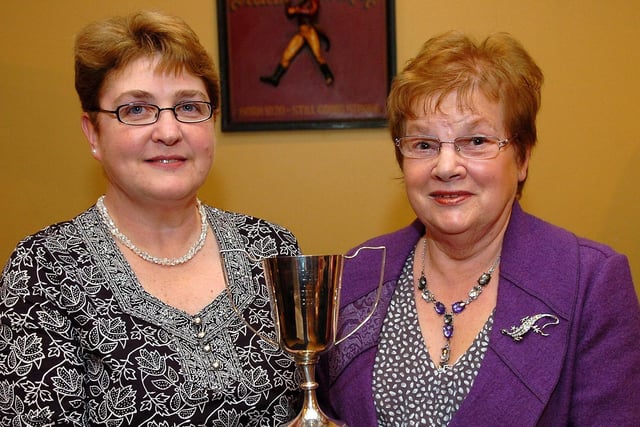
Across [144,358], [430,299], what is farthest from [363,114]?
[144,358]

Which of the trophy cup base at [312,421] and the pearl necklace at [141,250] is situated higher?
the pearl necklace at [141,250]

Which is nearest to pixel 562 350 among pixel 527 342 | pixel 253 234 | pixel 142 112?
pixel 527 342

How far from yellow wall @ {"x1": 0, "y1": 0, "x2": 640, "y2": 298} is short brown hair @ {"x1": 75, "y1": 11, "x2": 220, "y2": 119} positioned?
137cm

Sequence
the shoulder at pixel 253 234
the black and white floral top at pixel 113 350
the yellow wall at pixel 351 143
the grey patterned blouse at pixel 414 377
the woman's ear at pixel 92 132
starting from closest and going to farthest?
the black and white floral top at pixel 113 350, the grey patterned blouse at pixel 414 377, the woman's ear at pixel 92 132, the shoulder at pixel 253 234, the yellow wall at pixel 351 143

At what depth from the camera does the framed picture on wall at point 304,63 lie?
322 cm

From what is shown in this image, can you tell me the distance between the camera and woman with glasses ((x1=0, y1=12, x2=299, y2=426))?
1760 mm

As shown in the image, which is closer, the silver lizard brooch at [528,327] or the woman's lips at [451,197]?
the silver lizard brooch at [528,327]

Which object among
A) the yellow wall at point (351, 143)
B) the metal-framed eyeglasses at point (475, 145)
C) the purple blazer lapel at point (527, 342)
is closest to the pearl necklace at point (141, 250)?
the metal-framed eyeglasses at point (475, 145)

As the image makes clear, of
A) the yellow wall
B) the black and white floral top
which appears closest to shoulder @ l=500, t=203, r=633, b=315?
the black and white floral top

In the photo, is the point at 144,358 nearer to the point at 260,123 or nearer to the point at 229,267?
the point at 229,267

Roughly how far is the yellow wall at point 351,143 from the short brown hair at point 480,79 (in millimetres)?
1289

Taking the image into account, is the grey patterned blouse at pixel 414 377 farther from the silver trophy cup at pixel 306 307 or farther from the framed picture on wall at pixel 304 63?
the framed picture on wall at pixel 304 63

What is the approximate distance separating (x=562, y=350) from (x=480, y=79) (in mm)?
636

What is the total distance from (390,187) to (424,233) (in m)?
1.13
